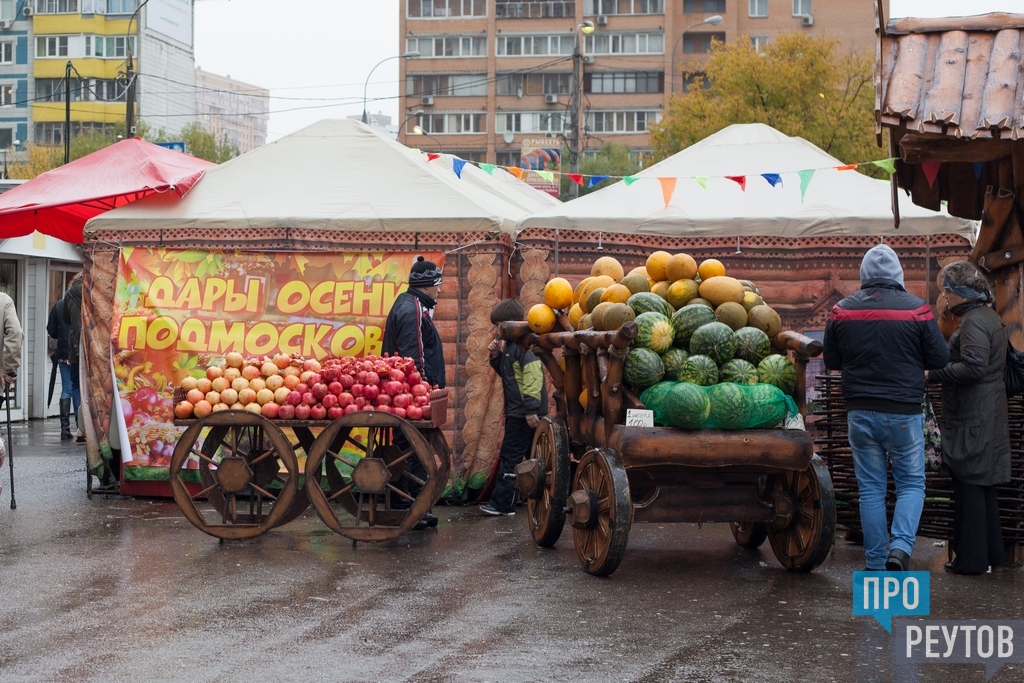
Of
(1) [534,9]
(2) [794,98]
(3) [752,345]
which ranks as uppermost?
(1) [534,9]

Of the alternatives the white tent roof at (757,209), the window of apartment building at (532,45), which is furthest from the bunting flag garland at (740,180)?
the window of apartment building at (532,45)

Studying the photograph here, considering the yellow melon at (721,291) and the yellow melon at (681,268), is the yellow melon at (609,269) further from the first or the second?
the yellow melon at (721,291)

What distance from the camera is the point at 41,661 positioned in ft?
19.3

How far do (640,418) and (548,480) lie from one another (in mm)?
1363

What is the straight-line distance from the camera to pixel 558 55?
76188 mm

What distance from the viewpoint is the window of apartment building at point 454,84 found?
77.7 metres

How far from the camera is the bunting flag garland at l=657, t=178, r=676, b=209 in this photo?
1207 cm

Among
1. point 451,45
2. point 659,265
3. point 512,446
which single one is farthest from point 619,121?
point 659,265

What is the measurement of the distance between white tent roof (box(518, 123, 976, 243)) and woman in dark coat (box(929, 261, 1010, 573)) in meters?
3.58

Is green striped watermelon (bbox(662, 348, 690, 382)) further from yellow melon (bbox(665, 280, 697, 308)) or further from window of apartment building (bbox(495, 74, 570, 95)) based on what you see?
window of apartment building (bbox(495, 74, 570, 95))

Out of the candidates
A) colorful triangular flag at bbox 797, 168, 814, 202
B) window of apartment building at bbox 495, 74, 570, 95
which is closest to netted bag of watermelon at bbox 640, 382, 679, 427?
colorful triangular flag at bbox 797, 168, 814, 202

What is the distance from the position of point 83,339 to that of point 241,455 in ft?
11.4

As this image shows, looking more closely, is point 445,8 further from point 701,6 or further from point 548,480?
point 548,480

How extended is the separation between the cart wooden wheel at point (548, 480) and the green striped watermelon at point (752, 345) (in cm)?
153
